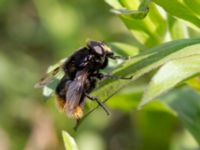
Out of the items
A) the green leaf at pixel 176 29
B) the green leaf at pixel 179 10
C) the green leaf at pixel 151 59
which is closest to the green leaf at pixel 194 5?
the green leaf at pixel 179 10

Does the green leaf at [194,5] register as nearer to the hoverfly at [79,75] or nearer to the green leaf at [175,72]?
the green leaf at [175,72]

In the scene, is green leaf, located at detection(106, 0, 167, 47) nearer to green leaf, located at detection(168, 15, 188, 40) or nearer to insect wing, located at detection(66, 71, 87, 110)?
Answer: green leaf, located at detection(168, 15, 188, 40)

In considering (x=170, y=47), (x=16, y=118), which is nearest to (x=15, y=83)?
(x=16, y=118)

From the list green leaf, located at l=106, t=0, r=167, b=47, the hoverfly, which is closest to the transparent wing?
the hoverfly

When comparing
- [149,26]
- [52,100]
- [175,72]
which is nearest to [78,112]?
[149,26]

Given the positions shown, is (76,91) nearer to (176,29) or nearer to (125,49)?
(125,49)

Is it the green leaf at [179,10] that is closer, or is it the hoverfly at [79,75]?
the green leaf at [179,10]
